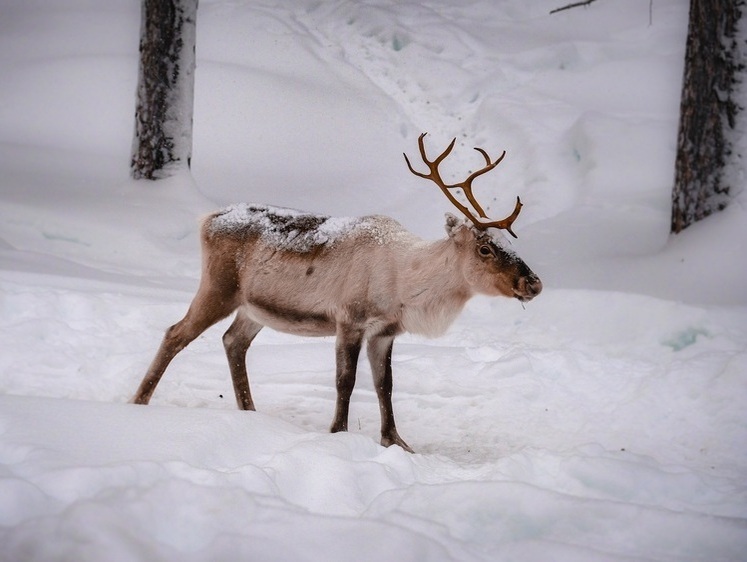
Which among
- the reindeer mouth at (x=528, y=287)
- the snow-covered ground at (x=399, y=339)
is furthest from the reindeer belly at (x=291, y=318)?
the reindeer mouth at (x=528, y=287)

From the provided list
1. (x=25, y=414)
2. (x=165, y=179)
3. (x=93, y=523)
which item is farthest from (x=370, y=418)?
(x=165, y=179)

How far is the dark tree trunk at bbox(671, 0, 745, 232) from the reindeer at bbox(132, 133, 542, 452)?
118 inches

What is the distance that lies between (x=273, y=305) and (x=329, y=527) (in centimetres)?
205

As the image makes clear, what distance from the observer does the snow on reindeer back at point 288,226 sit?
4.50m

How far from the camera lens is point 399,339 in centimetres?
636

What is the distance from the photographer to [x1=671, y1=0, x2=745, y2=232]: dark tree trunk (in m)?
6.50

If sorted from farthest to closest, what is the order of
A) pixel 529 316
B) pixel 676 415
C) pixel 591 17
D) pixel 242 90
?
1. pixel 591 17
2. pixel 242 90
3. pixel 529 316
4. pixel 676 415

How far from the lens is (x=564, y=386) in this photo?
509 centimetres

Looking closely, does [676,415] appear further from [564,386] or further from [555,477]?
[555,477]

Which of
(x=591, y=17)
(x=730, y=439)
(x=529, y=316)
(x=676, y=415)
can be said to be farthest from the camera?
(x=591, y=17)

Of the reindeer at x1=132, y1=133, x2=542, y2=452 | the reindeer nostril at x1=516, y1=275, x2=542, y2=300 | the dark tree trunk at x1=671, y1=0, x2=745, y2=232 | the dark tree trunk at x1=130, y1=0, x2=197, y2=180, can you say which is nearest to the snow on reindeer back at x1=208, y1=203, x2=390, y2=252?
the reindeer at x1=132, y1=133, x2=542, y2=452

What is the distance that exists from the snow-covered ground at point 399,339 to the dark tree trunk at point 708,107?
26 cm

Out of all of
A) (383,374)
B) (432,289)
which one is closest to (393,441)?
(383,374)

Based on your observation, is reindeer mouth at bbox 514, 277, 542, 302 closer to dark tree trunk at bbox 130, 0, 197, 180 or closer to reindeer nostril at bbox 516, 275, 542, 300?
reindeer nostril at bbox 516, 275, 542, 300
